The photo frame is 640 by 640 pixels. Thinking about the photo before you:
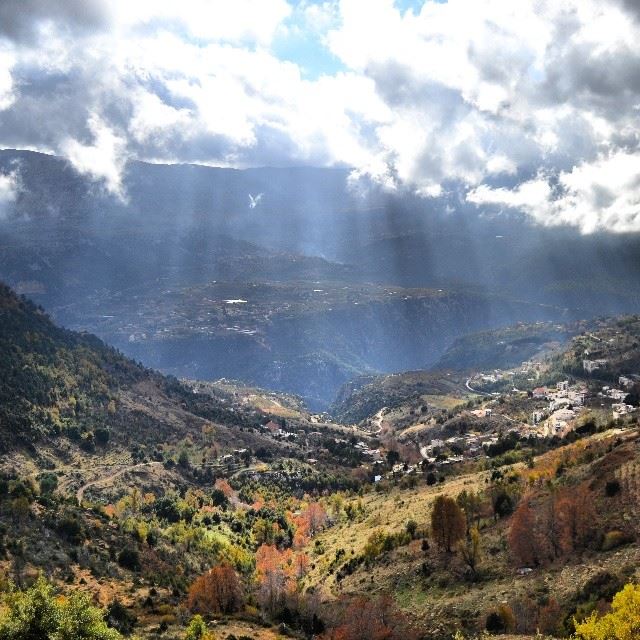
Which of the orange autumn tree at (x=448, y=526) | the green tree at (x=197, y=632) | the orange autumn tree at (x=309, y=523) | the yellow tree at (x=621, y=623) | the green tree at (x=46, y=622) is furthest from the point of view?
the orange autumn tree at (x=309, y=523)

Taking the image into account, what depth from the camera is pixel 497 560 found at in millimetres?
88625

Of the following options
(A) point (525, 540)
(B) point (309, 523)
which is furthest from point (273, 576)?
(B) point (309, 523)

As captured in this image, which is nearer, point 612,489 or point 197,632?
point 197,632

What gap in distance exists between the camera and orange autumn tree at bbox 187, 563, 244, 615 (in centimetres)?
9025

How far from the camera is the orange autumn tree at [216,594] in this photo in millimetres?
90250

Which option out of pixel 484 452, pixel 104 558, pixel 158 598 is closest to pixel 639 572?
pixel 158 598

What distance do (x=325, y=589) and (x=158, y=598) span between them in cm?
2567

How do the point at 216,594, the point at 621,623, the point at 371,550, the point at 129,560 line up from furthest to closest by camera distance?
the point at 129,560
the point at 371,550
the point at 216,594
the point at 621,623

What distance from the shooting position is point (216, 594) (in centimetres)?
9219

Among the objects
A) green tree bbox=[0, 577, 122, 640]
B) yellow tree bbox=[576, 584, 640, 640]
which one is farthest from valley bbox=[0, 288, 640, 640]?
green tree bbox=[0, 577, 122, 640]

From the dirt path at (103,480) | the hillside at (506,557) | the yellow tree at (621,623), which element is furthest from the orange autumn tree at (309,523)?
the yellow tree at (621,623)

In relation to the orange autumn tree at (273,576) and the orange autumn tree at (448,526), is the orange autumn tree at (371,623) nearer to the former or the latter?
the orange autumn tree at (273,576)

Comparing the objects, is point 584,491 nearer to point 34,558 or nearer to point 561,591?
point 561,591

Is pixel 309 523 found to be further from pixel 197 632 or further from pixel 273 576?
pixel 197 632
